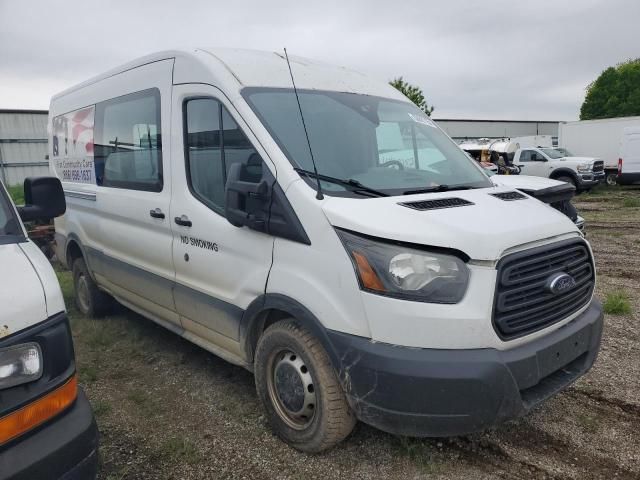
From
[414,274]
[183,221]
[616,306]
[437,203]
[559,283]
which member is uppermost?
[437,203]

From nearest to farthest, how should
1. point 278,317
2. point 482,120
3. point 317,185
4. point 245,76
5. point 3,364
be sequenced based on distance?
point 3,364
point 317,185
point 278,317
point 245,76
point 482,120

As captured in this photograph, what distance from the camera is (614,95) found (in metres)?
40.9

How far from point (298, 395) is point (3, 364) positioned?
1512mm

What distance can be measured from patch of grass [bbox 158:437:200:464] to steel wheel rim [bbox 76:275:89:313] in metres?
3.00

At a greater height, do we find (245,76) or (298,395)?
(245,76)

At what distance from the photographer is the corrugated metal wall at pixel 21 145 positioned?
20.0 meters

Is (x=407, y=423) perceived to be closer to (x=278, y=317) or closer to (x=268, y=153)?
(x=278, y=317)

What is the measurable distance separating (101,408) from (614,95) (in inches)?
1837

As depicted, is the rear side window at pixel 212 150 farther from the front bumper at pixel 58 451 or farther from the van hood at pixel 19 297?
the front bumper at pixel 58 451

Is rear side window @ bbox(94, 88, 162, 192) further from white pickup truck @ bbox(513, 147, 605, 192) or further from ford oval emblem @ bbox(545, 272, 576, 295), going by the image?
white pickup truck @ bbox(513, 147, 605, 192)

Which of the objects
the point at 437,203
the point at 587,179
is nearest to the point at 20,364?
the point at 437,203

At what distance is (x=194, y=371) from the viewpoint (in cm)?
413

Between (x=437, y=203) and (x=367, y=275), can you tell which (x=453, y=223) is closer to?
(x=437, y=203)

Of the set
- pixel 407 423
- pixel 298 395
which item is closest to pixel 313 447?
pixel 298 395
